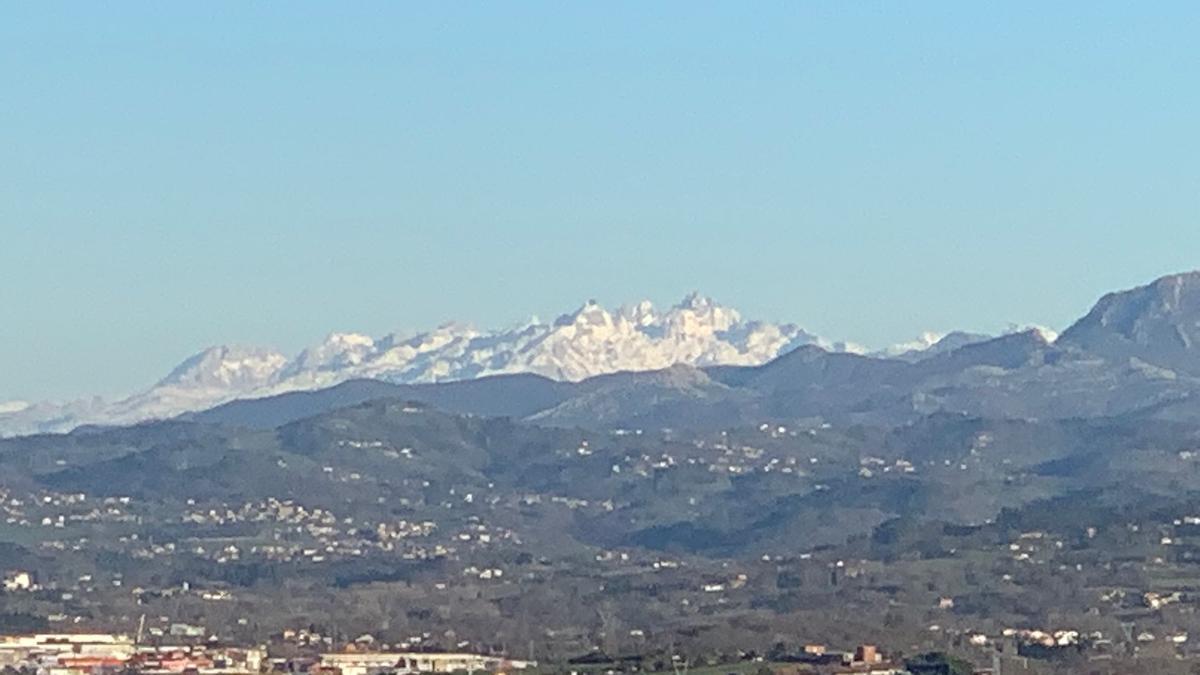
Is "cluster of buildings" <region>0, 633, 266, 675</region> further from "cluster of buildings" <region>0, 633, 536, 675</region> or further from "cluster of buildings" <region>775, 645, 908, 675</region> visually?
"cluster of buildings" <region>775, 645, 908, 675</region>

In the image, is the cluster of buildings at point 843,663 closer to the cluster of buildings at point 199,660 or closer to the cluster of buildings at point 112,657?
the cluster of buildings at point 199,660

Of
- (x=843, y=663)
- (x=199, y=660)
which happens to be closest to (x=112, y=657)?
(x=199, y=660)

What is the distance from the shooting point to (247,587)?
198500mm

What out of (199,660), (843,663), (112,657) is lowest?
(843,663)

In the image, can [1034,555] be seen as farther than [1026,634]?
Yes

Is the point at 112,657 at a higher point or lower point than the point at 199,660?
higher

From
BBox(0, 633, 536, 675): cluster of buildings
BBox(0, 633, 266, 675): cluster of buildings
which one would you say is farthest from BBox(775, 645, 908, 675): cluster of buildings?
BBox(0, 633, 266, 675): cluster of buildings

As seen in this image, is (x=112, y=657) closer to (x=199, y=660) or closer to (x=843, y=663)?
(x=199, y=660)

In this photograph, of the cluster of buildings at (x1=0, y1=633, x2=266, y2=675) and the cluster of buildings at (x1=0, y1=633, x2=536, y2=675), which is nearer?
the cluster of buildings at (x1=0, y1=633, x2=266, y2=675)

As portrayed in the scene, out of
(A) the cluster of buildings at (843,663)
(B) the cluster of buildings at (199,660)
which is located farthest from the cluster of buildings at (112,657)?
(A) the cluster of buildings at (843,663)

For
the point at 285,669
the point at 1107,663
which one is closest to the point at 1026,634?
the point at 1107,663

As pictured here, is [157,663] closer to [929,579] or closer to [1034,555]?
[929,579]

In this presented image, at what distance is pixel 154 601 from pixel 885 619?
139 ft

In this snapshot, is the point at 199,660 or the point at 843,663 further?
the point at 199,660
